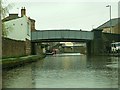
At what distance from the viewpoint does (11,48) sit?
44906 millimetres

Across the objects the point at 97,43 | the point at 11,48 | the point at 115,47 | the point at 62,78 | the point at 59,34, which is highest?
the point at 59,34

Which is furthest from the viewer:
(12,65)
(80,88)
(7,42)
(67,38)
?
(67,38)

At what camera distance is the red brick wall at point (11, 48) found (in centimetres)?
3980

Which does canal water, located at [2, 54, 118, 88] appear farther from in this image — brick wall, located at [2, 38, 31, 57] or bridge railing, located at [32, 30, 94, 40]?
bridge railing, located at [32, 30, 94, 40]

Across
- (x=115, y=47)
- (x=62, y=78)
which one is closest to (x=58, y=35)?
(x=115, y=47)

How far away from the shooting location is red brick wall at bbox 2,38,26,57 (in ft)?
131

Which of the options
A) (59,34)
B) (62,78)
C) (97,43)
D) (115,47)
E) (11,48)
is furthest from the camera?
(97,43)

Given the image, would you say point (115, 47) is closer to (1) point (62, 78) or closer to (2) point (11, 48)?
(2) point (11, 48)

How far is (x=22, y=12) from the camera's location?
73562mm

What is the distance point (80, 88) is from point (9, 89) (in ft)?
9.11

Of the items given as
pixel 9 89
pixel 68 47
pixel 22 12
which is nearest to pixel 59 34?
pixel 22 12

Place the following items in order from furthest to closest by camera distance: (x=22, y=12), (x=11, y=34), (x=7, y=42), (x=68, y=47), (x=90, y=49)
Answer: (x=68, y=47) < (x=90, y=49) < (x=22, y=12) < (x=11, y=34) < (x=7, y=42)

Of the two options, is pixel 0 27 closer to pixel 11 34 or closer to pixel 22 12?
pixel 11 34

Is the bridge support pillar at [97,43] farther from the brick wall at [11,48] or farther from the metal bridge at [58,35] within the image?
the brick wall at [11,48]
